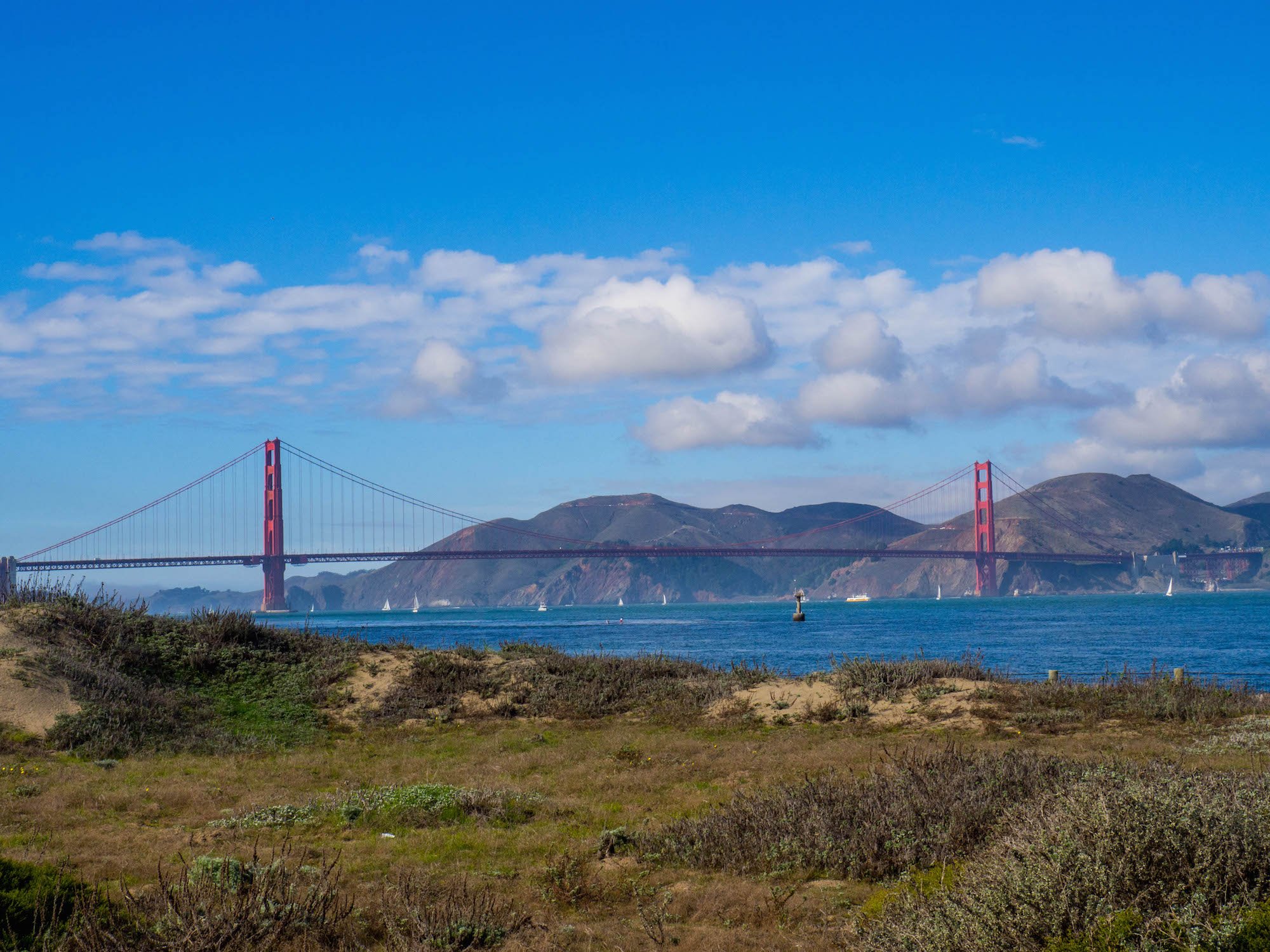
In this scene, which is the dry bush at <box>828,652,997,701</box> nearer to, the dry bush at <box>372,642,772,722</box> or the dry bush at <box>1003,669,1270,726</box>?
the dry bush at <box>1003,669,1270,726</box>

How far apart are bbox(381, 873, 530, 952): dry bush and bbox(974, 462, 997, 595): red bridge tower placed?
13575 cm

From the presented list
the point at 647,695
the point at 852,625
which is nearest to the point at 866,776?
the point at 647,695

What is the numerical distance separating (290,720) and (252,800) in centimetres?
796

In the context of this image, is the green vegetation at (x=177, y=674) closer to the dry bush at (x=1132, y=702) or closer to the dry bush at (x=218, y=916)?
the dry bush at (x=218, y=916)

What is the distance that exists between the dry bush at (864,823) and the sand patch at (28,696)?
43.4 ft

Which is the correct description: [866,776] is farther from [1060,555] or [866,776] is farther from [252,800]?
[1060,555]

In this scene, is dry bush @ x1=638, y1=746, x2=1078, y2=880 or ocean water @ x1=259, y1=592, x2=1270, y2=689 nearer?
dry bush @ x1=638, y1=746, x2=1078, y2=880

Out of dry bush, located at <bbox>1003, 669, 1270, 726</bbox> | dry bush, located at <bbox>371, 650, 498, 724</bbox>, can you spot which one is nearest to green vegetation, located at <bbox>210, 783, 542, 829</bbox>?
dry bush, located at <bbox>371, 650, 498, 724</bbox>

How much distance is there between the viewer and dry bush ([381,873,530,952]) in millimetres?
7109

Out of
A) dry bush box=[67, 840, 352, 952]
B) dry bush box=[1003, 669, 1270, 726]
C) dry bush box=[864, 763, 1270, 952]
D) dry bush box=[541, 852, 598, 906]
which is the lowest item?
dry bush box=[1003, 669, 1270, 726]

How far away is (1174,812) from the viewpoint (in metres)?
6.11

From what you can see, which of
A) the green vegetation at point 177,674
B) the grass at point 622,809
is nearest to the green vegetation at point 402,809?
the grass at point 622,809

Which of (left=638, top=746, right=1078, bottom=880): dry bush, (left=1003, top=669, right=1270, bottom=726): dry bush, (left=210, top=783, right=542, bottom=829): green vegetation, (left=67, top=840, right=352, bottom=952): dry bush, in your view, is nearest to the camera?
(left=67, top=840, right=352, bottom=952): dry bush

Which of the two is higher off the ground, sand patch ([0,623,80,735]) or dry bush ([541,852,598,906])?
sand patch ([0,623,80,735])
